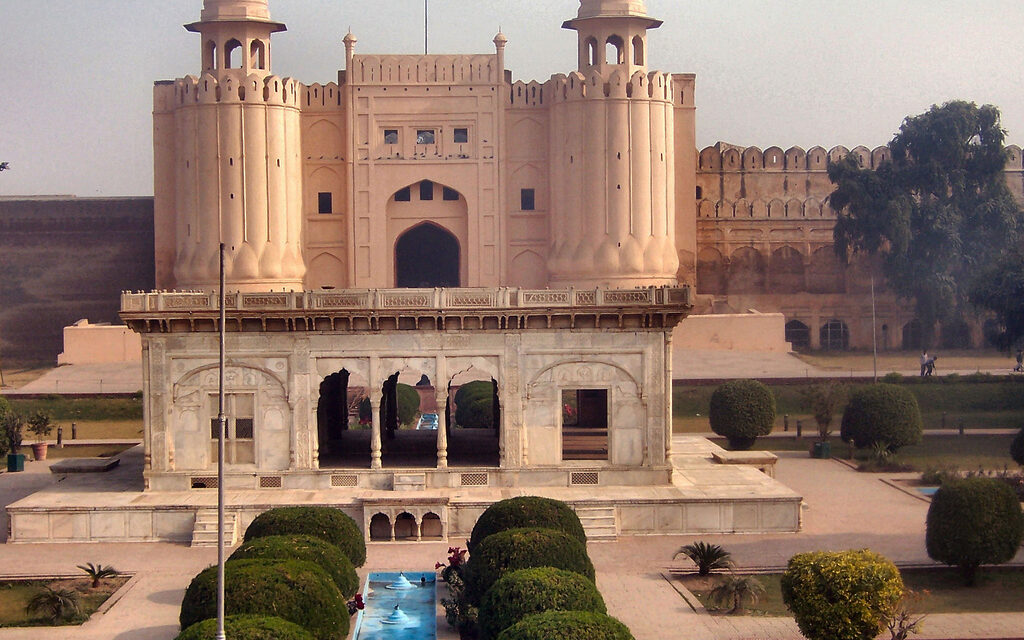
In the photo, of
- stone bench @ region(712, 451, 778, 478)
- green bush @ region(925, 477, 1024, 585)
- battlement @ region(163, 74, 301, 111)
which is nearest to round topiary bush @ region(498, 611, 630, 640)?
green bush @ region(925, 477, 1024, 585)

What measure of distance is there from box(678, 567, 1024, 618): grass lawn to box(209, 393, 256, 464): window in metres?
8.16

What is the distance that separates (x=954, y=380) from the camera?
40.6 m

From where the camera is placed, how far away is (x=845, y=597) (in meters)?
16.1

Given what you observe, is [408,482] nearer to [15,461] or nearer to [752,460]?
[752,460]

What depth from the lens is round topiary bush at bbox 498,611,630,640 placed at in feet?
46.4

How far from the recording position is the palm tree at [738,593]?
18656 mm

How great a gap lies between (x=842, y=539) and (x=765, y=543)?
1.25 metres

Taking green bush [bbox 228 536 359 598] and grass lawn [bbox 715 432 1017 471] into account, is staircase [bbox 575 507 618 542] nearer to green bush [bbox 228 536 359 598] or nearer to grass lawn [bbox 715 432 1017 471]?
green bush [bbox 228 536 359 598]

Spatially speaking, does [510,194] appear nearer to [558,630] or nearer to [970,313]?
[970,313]

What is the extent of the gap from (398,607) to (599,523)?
522 centimetres

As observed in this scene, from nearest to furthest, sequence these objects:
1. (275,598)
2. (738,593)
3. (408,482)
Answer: (275,598)
(738,593)
(408,482)

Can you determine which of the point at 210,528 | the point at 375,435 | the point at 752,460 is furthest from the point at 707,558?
the point at 210,528

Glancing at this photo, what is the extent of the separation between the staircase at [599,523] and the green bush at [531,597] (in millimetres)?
6272

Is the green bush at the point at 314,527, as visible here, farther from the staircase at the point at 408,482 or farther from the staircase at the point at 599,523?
the staircase at the point at 599,523
